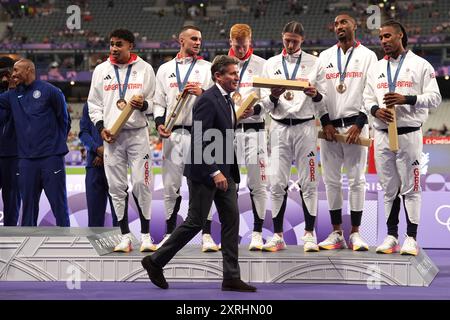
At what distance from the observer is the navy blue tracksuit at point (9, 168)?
977 cm

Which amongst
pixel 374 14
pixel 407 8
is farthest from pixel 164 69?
pixel 407 8

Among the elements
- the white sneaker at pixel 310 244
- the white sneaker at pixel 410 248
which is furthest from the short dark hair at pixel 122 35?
the white sneaker at pixel 410 248

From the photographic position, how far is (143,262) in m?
7.10

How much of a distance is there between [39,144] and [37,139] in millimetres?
68

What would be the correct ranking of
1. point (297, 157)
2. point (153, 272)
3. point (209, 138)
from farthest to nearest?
point (297, 157)
point (153, 272)
point (209, 138)

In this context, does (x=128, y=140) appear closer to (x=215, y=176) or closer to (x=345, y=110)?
(x=215, y=176)

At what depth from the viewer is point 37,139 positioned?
916 centimetres

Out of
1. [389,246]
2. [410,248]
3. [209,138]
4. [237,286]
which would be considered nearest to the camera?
[209,138]

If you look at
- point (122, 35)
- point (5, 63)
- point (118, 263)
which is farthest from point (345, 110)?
point (5, 63)

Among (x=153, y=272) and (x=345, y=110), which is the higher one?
(x=345, y=110)

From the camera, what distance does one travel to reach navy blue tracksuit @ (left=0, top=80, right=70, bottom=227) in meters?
9.16

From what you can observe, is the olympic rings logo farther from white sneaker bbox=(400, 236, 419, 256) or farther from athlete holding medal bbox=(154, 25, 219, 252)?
athlete holding medal bbox=(154, 25, 219, 252)

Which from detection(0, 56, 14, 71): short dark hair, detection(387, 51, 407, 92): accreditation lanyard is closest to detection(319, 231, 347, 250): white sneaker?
detection(387, 51, 407, 92): accreditation lanyard

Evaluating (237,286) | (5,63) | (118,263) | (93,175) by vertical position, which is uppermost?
(5,63)
